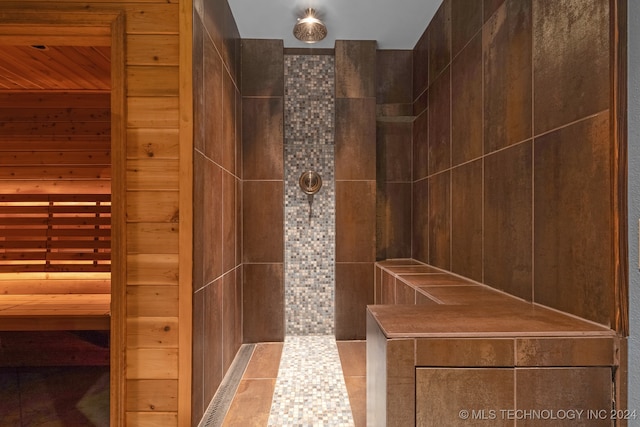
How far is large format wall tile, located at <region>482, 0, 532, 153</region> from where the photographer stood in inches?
73.0

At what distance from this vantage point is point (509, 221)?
2002 millimetres

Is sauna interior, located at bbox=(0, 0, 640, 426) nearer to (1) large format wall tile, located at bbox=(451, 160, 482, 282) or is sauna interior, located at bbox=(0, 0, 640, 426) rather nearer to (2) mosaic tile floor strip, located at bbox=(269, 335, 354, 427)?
(1) large format wall tile, located at bbox=(451, 160, 482, 282)

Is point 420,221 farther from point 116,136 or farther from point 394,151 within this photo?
point 116,136

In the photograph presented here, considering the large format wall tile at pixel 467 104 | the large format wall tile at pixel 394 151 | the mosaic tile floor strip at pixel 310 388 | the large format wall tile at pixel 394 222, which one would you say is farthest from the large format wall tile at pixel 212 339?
the large format wall tile at pixel 394 151

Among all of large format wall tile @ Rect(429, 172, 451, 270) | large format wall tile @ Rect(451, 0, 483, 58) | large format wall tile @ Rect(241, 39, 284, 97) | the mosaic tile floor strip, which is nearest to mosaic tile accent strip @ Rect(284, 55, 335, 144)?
large format wall tile @ Rect(241, 39, 284, 97)

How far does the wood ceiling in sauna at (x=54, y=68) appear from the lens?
285 centimetres

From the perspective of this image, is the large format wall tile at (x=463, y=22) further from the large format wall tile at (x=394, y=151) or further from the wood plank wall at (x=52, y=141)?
the wood plank wall at (x=52, y=141)

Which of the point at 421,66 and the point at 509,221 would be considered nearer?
the point at 509,221

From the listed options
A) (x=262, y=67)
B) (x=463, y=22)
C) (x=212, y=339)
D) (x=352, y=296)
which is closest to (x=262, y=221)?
(x=352, y=296)

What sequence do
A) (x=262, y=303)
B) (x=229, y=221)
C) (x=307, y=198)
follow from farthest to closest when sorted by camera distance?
(x=307, y=198)
(x=262, y=303)
(x=229, y=221)

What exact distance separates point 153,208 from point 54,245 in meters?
2.66

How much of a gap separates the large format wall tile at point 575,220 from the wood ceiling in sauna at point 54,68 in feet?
10.8

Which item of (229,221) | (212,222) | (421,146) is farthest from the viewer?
(421,146)

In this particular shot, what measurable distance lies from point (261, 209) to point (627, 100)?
299 cm
